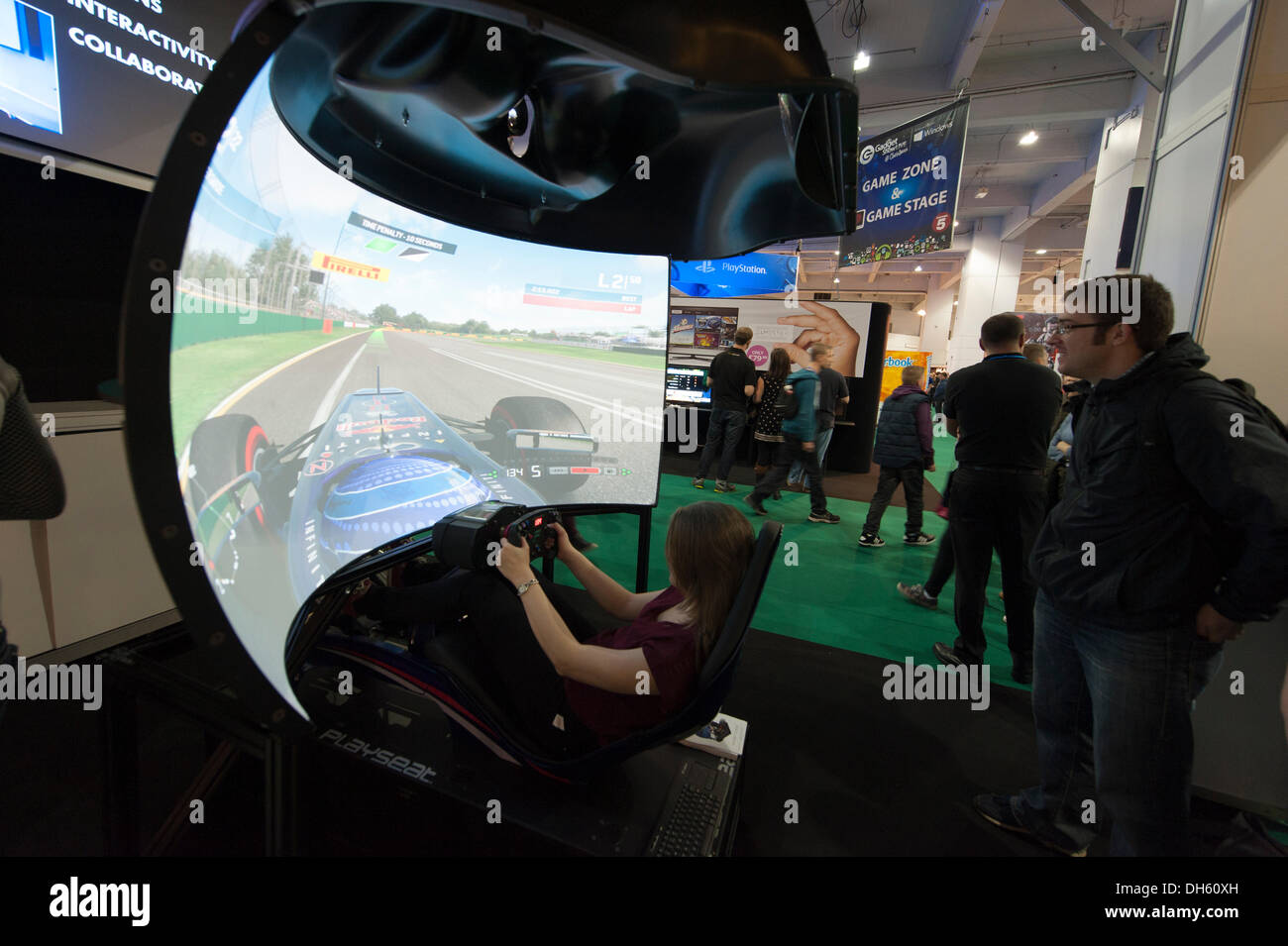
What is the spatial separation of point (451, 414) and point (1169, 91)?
320 cm

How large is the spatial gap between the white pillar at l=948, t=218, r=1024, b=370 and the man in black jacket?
40.5 feet

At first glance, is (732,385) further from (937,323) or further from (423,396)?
(937,323)

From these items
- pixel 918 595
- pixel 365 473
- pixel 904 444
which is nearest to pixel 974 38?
pixel 904 444

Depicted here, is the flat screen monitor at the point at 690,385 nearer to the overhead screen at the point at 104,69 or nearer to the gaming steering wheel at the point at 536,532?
the overhead screen at the point at 104,69

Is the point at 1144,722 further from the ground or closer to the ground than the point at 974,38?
closer to the ground

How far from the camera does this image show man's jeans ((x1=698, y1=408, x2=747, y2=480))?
19.5ft

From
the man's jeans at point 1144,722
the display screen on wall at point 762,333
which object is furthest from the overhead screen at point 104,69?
the display screen on wall at point 762,333

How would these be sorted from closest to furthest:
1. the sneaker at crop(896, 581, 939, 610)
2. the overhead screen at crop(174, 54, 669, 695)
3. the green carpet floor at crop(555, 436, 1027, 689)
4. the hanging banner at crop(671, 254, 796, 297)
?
1. the overhead screen at crop(174, 54, 669, 695)
2. the green carpet floor at crop(555, 436, 1027, 689)
3. the sneaker at crop(896, 581, 939, 610)
4. the hanging banner at crop(671, 254, 796, 297)

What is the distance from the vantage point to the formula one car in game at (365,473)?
0.95 m

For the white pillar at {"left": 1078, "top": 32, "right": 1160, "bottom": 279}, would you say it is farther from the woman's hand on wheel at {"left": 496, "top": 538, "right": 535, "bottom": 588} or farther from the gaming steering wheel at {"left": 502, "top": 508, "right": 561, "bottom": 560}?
the woman's hand on wheel at {"left": 496, "top": 538, "right": 535, "bottom": 588}

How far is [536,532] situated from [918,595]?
2996 mm

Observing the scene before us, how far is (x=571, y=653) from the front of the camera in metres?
1.33

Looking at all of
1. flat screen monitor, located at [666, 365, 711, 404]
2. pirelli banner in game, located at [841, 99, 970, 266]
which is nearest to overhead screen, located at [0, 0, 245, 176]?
pirelli banner in game, located at [841, 99, 970, 266]
